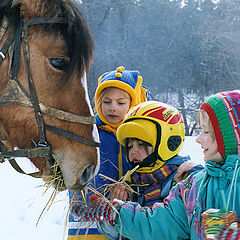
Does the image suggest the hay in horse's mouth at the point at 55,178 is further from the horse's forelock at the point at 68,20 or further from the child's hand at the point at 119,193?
the horse's forelock at the point at 68,20

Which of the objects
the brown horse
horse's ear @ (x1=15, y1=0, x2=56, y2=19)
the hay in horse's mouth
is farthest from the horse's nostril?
horse's ear @ (x1=15, y1=0, x2=56, y2=19)

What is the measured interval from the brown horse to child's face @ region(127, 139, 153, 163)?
0.38 metres

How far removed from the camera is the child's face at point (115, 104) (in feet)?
7.15

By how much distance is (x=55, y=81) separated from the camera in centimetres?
158

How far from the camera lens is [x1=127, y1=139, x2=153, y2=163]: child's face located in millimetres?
1913

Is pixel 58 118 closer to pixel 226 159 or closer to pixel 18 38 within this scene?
pixel 18 38

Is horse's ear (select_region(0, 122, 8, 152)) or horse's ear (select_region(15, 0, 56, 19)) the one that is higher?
horse's ear (select_region(15, 0, 56, 19))

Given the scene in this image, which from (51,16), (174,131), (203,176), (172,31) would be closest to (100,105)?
(174,131)

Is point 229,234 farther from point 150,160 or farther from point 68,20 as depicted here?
point 68,20

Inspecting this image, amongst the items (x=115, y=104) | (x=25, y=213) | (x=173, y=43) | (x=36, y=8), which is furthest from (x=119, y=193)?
(x=173, y=43)

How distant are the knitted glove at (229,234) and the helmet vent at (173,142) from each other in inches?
34.6

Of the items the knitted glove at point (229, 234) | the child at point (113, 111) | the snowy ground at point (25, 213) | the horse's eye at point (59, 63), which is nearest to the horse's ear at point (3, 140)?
the horse's eye at point (59, 63)

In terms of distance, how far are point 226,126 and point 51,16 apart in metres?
1.09

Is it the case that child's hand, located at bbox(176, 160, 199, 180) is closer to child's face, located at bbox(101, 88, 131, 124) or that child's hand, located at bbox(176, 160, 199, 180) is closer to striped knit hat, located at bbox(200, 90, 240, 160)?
striped knit hat, located at bbox(200, 90, 240, 160)
